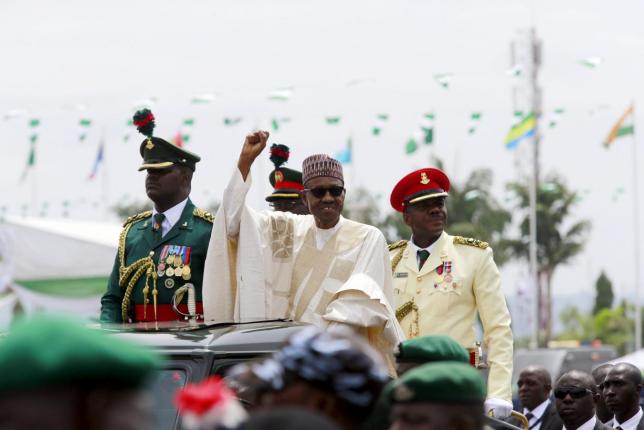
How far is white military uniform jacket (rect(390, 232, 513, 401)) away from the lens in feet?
25.3

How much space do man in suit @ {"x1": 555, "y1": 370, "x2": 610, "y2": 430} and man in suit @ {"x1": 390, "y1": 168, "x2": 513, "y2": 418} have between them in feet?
2.49

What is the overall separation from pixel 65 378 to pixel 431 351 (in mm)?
2049

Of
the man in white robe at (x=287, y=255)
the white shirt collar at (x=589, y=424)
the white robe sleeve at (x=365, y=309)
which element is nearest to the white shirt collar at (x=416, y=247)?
the man in white robe at (x=287, y=255)

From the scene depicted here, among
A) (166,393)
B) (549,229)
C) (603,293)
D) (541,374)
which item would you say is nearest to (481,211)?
(549,229)

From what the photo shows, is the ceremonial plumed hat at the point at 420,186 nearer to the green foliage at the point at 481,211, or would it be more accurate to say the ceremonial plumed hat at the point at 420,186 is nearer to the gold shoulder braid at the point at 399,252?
the gold shoulder braid at the point at 399,252

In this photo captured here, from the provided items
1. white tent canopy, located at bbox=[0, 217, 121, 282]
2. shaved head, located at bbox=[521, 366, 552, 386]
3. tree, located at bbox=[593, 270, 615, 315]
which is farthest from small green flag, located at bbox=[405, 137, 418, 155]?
tree, located at bbox=[593, 270, 615, 315]

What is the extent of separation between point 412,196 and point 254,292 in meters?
1.41

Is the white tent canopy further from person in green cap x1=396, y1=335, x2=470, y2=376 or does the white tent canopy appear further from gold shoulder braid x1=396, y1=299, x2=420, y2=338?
person in green cap x1=396, y1=335, x2=470, y2=376

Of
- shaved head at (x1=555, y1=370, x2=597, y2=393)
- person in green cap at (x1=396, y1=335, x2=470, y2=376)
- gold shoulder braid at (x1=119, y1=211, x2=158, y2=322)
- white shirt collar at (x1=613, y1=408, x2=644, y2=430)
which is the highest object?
gold shoulder braid at (x1=119, y1=211, x2=158, y2=322)

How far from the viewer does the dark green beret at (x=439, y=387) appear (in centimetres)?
342

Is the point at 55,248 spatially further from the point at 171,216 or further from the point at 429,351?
the point at 429,351

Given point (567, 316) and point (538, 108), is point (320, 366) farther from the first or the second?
point (567, 316)

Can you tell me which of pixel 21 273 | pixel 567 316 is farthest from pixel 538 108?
pixel 21 273

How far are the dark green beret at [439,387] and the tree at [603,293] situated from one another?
219 feet
